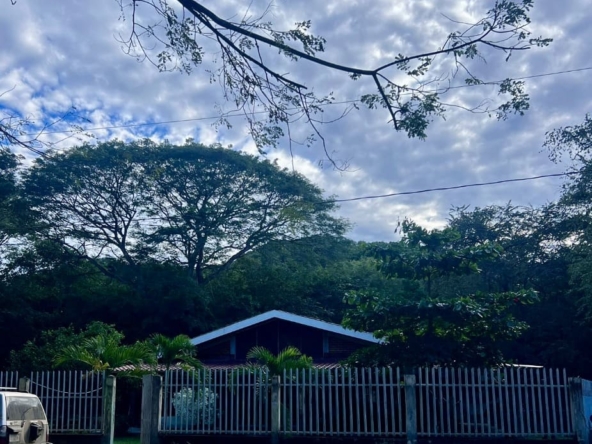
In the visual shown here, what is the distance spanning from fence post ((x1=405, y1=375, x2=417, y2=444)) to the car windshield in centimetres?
703

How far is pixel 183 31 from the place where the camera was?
317 inches

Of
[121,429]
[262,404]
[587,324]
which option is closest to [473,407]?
[262,404]

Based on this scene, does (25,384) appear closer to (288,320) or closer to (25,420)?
(25,420)

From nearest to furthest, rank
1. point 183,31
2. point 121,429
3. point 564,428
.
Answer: point 183,31 → point 564,428 → point 121,429

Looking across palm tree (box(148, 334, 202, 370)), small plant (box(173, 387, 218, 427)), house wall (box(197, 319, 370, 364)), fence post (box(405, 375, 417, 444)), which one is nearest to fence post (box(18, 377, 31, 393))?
palm tree (box(148, 334, 202, 370))

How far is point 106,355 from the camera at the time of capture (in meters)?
16.2

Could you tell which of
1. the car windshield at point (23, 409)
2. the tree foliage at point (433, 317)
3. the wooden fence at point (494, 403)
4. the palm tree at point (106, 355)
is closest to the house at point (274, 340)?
the palm tree at point (106, 355)

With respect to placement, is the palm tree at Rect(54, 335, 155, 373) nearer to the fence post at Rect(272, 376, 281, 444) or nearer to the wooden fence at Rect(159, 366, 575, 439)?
the wooden fence at Rect(159, 366, 575, 439)

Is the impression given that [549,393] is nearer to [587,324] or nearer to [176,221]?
[587,324]

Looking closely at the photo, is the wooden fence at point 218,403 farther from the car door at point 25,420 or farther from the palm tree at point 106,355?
the car door at point 25,420

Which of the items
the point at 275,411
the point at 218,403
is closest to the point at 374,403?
the point at 275,411

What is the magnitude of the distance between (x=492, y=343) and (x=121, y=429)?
1299cm

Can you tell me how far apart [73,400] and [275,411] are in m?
4.73

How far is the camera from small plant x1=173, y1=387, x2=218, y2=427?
1463 centimetres
